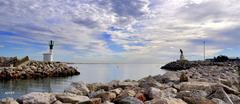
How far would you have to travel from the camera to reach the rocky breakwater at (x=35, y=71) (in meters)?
28.7

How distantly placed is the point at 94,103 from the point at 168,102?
45.2 inches

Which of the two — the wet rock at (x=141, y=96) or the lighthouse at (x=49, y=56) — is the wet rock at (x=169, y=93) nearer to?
the wet rock at (x=141, y=96)

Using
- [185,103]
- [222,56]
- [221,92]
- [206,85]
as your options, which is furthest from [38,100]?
[222,56]

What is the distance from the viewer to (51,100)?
5.72 metres

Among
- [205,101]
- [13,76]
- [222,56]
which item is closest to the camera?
[205,101]

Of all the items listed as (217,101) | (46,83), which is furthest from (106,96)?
(46,83)

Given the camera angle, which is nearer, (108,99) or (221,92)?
(108,99)

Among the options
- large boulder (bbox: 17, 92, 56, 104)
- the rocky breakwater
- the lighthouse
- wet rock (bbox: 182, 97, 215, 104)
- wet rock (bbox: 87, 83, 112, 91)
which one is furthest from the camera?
the lighthouse

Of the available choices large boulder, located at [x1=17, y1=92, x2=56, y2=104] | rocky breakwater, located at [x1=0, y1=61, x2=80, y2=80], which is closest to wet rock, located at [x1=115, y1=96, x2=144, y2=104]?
large boulder, located at [x1=17, y1=92, x2=56, y2=104]

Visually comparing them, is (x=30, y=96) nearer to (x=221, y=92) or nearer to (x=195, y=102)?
(x=195, y=102)

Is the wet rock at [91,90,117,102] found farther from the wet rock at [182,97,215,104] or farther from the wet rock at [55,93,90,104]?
the wet rock at [182,97,215,104]

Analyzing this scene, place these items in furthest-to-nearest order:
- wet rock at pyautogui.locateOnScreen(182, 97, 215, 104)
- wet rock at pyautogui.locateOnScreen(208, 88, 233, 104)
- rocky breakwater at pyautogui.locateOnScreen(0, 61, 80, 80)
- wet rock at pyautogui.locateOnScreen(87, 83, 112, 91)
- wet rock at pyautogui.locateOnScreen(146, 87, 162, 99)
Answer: rocky breakwater at pyautogui.locateOnScreen(0, 61, 80, 80) < wet rock at pyautogui.locateOnScreen(87, 83, 112, 91) < wet rock at pyautogui.locateOnScreen(146, 87, 162, 99) < wet rock at pyautogui.locateOnScreen(208, 88, 233, 104) < wet rock at pyautogui.locateOnScreen(182, 97, 215, 104)

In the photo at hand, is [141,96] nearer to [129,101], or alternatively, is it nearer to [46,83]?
[129,101]

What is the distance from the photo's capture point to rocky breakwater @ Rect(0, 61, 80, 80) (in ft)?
94.2
